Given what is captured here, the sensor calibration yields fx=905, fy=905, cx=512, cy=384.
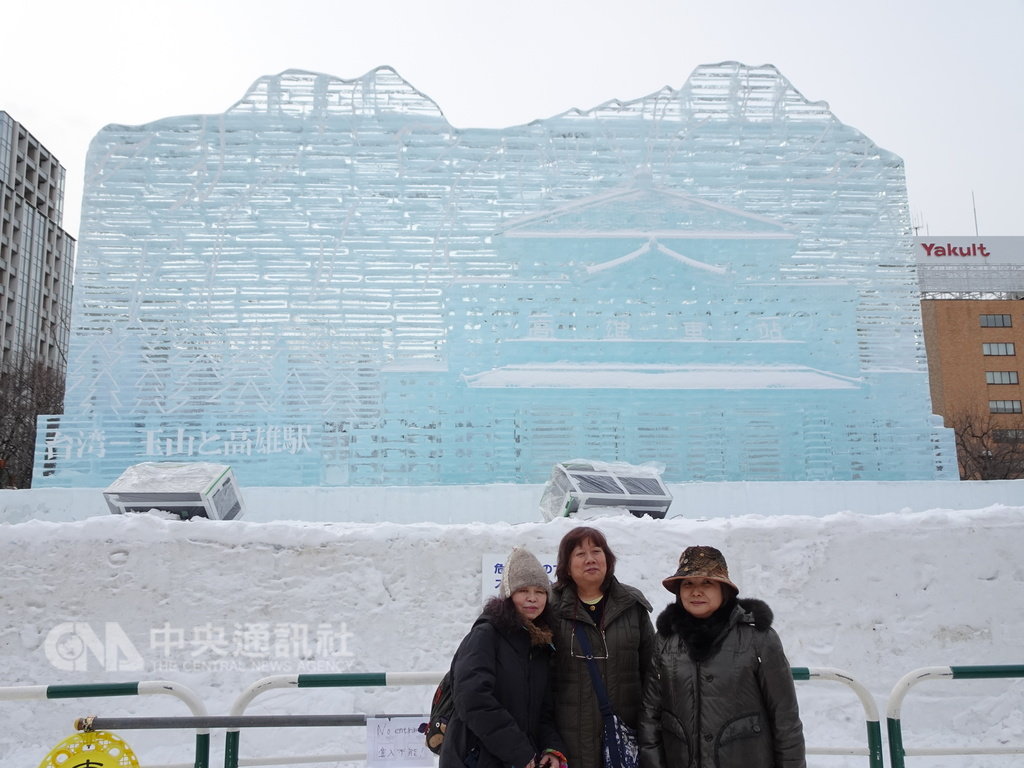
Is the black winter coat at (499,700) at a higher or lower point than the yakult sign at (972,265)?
lower

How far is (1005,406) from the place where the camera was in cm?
5175

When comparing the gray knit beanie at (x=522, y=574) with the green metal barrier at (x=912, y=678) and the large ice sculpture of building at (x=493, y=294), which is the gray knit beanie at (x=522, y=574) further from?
the large ice sculpture of building at (x=493, y=294)

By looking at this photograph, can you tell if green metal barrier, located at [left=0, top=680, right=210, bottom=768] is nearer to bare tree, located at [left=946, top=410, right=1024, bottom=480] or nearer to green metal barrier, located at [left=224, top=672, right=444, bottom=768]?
green metal barrier, located at [left=224, top=672, right=444, bottom=768]

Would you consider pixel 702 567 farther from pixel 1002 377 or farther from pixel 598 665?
pixel 1002 377

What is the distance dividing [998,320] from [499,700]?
187 ft

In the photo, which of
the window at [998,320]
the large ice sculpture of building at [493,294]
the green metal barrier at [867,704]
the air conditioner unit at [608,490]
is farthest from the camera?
the window at [998,320]

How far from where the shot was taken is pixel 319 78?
17.3m

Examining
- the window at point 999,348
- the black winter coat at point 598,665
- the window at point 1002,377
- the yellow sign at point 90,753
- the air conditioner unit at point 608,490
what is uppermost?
the window at point 999,348

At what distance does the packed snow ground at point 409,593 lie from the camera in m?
8.73

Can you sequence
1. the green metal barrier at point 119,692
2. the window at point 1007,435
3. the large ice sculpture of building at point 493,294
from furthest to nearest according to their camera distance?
the window at point 1007,435 → the large ice sculpture of building at point 493,294 → the green metal barrier at point 119,692

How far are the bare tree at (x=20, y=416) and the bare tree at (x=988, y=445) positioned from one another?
35019 mm

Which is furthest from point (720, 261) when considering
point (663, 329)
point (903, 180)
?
point (903, 180)

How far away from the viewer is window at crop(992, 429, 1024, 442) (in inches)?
1771

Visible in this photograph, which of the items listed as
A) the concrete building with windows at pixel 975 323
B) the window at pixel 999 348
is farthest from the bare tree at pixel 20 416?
the window at pixel 999 348
